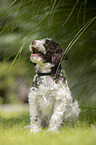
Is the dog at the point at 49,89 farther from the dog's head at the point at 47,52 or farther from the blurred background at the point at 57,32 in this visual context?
the blurred background at the point at 57,32

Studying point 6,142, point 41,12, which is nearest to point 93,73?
point 41,12

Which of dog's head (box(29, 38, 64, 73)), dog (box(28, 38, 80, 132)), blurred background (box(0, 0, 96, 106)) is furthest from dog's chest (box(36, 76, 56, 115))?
blurred background (box(0, 0, 96, 106))

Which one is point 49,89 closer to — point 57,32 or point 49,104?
point 49,104

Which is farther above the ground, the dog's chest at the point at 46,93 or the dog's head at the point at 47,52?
the dog's head at the point at 47,52

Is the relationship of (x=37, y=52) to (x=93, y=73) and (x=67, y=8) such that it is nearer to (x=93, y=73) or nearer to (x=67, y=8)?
(x=67, y=8)

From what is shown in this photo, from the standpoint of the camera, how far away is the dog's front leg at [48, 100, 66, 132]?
172cm

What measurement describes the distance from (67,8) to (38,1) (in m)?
0.24

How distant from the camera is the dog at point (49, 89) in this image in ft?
5.70

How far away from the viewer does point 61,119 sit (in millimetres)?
1771

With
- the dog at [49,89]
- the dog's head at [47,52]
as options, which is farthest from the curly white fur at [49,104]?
the dog's head at [47,52]

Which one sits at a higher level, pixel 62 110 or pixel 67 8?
pixel 67 8

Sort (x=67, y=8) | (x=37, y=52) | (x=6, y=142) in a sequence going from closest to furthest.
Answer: (x=6, y=142) → (x=37, y=52) → (x=67, y=8)

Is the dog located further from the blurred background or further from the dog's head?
the blurred background

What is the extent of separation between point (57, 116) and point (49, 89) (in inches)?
8.2
